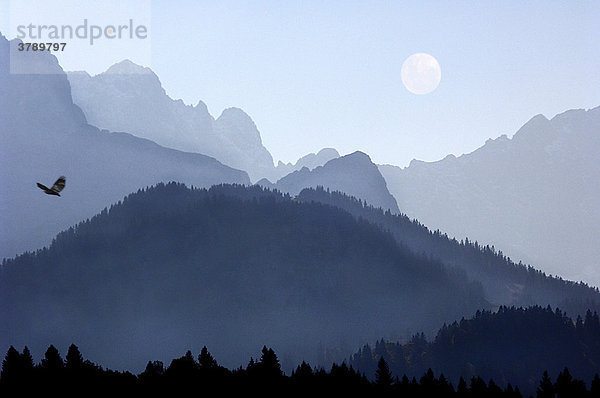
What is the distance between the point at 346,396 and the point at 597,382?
47.9m

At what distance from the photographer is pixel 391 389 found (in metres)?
151

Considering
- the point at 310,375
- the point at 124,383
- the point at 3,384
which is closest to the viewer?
the point at 3,384

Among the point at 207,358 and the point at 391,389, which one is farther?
the point at 391,389

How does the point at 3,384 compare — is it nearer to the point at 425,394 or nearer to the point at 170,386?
the point at 170,386

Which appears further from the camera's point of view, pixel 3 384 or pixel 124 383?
pixel 124 383

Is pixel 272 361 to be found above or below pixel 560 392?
above

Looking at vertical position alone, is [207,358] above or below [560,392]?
above

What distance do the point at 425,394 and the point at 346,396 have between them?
15464 millimetres

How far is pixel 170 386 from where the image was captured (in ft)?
425

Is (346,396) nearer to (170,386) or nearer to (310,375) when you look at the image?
(310,375)

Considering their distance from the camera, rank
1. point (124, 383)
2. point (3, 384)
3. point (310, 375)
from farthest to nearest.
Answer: point (310, 375), point (124, 383), point (3, 384)

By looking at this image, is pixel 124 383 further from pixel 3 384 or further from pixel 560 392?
pixel 560 392

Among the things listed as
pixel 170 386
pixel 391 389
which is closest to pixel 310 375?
pixel 391 389

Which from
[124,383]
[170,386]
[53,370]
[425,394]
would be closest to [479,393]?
[425,394]
